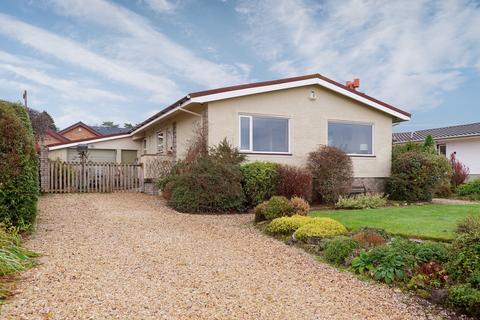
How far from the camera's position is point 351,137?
49.4ft

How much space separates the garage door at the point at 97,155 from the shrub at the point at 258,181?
44.7 ft

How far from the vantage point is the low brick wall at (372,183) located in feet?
48.5

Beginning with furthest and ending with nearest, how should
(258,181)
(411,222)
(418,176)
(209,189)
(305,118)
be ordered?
(305,118) → (418,176) → (258,181) → (209,189) → (411,222)

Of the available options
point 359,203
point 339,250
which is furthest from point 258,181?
point 339,250

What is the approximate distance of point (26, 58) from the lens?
12.4 m

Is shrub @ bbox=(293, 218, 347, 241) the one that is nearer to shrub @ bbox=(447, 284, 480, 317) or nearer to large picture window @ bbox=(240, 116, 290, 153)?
shrub @ bbox=(447, 284, 480, 317)

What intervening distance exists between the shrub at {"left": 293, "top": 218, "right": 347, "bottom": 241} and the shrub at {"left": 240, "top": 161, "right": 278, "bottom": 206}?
4.34 m

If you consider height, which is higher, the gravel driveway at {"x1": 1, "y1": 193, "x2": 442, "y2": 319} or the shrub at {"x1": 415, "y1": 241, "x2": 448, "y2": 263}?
the shrub at {"x1": 415, "y1": 241, "x2": 448, "y2": 263}

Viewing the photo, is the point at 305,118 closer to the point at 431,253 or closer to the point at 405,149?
the point at 405,149

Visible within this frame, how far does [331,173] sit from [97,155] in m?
15.2

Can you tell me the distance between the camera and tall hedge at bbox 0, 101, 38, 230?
6623 mm

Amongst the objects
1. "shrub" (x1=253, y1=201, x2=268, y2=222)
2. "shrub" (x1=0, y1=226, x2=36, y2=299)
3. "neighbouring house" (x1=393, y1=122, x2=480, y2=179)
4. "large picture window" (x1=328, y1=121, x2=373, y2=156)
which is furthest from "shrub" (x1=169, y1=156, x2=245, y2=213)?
"neighbouring house" (x1=393, y1=122, x2=480, y2=179)

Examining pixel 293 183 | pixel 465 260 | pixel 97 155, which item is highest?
pixel 97 155

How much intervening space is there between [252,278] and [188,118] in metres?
10.6
